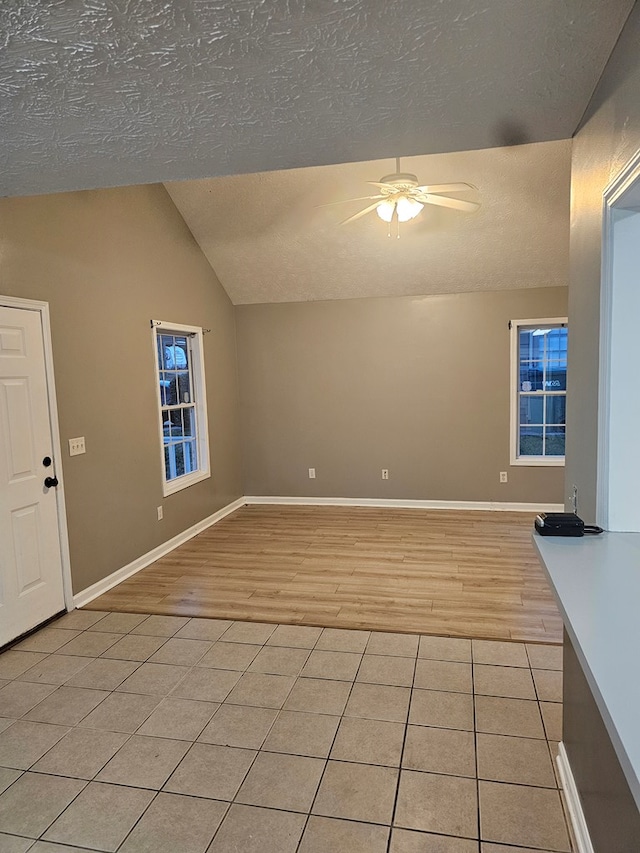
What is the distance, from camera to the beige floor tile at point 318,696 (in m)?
2.49

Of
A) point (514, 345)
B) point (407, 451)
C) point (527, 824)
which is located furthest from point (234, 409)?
point (527, 824)

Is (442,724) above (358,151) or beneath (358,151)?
beneath

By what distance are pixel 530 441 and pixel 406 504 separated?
1.49m

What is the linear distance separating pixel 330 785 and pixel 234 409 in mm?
4730

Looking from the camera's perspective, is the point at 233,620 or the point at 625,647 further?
the point at 233,620

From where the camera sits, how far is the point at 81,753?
2244mm

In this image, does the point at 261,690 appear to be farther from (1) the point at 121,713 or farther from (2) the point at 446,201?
(2) the point at 446,201

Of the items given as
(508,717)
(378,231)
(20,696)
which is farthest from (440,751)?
(378,231)

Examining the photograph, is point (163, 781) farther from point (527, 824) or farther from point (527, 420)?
point (527, 420)

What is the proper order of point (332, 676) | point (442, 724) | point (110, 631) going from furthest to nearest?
1. point (110, 631)
2. point (332, 676)
3. point (442, 724)

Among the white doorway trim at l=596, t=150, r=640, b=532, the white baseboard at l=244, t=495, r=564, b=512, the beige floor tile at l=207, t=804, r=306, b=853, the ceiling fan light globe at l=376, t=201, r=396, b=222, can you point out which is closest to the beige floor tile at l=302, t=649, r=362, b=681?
the beige floor tile at l=207, t=804, r=306, b=853

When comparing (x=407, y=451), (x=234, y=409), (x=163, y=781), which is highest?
(x=234, y=409)

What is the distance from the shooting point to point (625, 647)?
3.32 feet

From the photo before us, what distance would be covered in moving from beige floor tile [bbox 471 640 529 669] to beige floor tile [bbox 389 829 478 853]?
A: 1.15 metres
